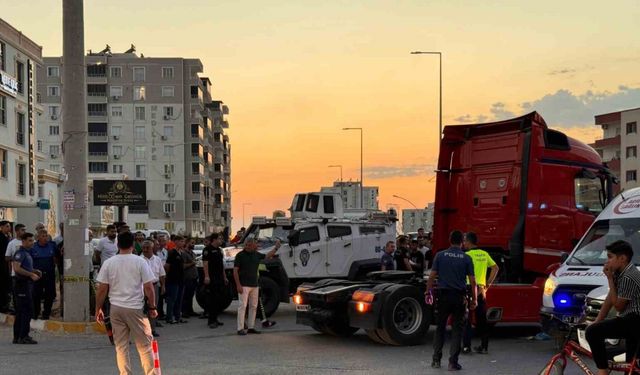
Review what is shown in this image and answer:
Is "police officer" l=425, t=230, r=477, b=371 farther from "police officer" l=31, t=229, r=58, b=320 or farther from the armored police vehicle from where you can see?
"police officer" l=31, t=229, r=58, b=320

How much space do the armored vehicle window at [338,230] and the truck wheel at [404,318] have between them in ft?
18.5

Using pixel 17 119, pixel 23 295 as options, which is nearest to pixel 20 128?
pixel 17 119

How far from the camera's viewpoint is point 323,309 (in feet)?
39.3

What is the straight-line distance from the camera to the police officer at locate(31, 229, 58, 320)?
13477 mm

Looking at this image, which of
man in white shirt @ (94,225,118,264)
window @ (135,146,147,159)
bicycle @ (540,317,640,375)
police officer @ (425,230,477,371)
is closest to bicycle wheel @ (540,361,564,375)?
bicycle @ (540,317,640,375)

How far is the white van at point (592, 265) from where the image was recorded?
370 inches

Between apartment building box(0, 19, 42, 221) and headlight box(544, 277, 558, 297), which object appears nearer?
headlight box(544, 277, 558, 297)

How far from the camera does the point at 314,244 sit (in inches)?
661

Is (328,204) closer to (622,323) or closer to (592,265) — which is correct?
(592,265)

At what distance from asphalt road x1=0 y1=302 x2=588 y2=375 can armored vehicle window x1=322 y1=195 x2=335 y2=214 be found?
4.82 m

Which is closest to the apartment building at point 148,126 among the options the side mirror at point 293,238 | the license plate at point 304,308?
the side mirror at point 293,238

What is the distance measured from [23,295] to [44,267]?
2.19 metres

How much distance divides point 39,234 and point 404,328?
6.94 m

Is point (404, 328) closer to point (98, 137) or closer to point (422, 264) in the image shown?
point (422, 264)
